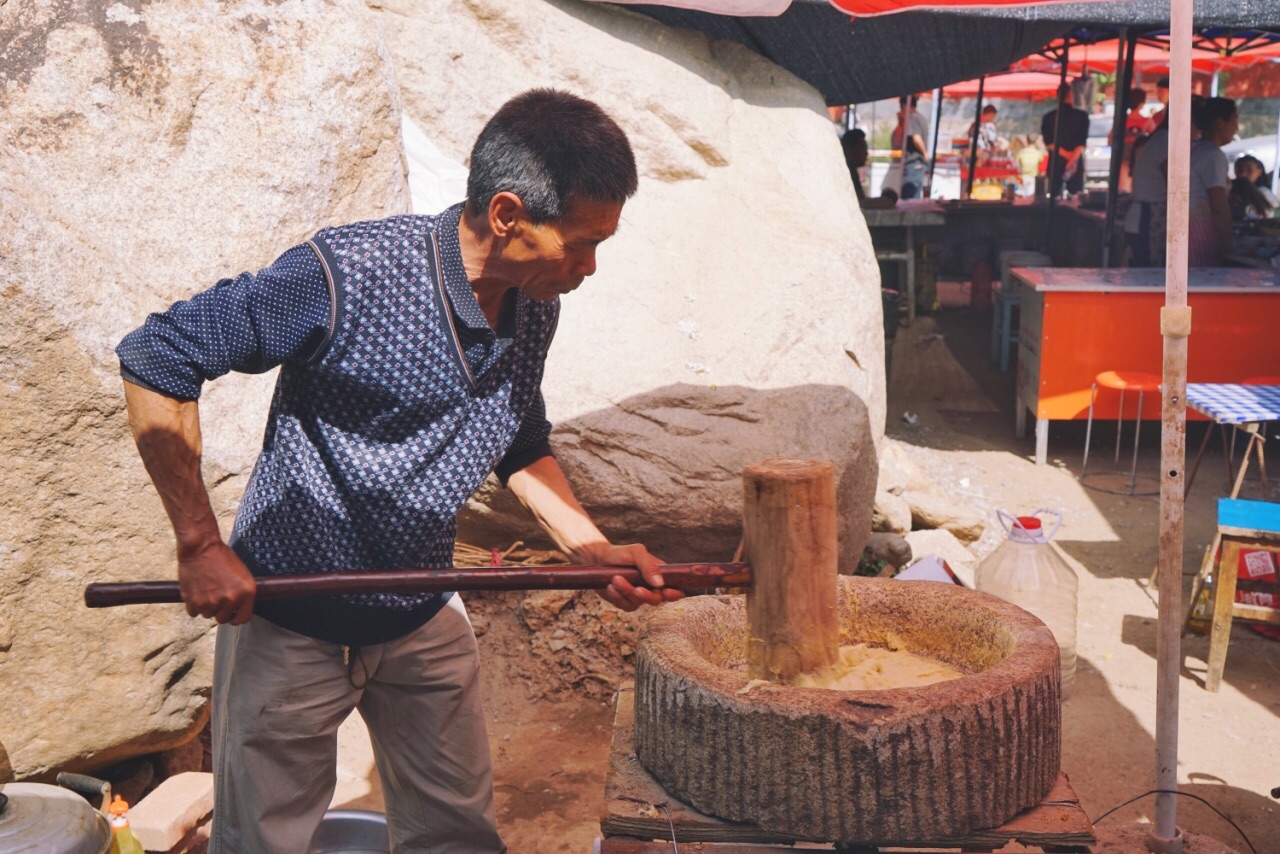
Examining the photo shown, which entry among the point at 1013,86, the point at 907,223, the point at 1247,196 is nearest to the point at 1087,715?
the point at 907,223

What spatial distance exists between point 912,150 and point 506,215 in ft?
48.6

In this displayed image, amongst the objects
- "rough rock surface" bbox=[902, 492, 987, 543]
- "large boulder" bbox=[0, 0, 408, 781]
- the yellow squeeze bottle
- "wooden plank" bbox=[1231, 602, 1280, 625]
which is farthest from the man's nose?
"rough rock surface" bbox=[902, 492, 987, 543]

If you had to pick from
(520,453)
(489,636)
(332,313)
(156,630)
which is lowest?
(489,636)

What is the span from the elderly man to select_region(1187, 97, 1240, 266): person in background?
26.1ft

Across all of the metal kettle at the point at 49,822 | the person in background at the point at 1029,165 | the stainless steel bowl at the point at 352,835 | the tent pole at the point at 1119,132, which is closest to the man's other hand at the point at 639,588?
the stainless steel bowl at the point at 352,835

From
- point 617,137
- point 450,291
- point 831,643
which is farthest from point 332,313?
point 831,643

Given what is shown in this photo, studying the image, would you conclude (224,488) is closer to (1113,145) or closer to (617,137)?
(617,137)

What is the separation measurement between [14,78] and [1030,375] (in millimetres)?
6488

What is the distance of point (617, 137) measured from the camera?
7.31 feet

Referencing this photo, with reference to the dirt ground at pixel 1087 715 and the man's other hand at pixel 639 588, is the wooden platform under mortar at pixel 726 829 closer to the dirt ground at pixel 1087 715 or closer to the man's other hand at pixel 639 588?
the man's other hand at pixel 639 588

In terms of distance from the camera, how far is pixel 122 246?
364 centimetres

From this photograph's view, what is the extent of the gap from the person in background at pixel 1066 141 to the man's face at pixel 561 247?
40.8ft

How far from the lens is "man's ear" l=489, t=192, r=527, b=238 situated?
2.18 m

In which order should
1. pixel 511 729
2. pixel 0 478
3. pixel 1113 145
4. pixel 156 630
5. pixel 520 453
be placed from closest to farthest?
1. pixel 520 453
2. pixel 0 478
3. pixel 156 630
4. pixel 511 729
5. pixel 1113 145
